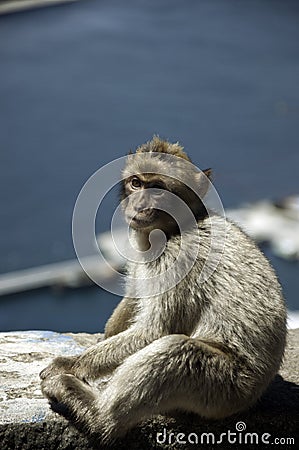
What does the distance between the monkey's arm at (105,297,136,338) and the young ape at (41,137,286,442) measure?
0.06ft

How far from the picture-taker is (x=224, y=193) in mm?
31922

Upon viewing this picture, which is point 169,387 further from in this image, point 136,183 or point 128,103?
point 128,103

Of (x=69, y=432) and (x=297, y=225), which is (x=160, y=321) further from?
(x=297, y=225)

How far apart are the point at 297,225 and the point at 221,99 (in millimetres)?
8559

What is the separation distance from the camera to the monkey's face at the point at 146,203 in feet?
14.5

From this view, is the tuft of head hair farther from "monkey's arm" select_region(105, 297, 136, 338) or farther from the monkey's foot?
the monkey's foot

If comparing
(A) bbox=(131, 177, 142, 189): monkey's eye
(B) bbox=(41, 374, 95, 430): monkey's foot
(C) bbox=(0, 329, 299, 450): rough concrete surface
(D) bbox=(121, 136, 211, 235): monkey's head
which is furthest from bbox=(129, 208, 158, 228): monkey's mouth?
(C) bbox=(0, 329, 299, 450): rough concrete surface

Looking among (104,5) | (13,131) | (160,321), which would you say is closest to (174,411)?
(160,321)

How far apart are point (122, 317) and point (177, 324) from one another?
0.56 m

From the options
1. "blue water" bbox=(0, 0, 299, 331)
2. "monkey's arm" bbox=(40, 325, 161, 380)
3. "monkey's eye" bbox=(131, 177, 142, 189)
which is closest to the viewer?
"monkey's arm" bbox=(40, 325, 161, 380)

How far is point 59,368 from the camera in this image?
439cm

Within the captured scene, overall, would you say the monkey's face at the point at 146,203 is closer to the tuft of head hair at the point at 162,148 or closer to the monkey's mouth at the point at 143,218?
the monkey's mouth at the point at 143,218

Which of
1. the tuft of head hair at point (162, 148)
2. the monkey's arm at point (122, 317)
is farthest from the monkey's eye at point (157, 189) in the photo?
the monkey's arm at point (122, 317)

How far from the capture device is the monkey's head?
4.45 metres
